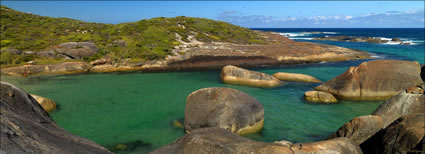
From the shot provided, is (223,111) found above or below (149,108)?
above

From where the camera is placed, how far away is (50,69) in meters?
35.6

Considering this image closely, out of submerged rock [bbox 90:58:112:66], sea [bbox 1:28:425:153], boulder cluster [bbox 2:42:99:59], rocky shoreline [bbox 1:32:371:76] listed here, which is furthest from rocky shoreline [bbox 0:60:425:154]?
boulder cluster [bbox 2:42:99:59]

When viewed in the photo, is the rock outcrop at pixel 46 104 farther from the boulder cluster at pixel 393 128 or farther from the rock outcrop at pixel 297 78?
the rock outcrop at pixel 297 78

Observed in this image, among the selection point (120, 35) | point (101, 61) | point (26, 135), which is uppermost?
point (120, 35)

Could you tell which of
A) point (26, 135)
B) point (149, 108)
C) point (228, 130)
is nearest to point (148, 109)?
point (149, 108)

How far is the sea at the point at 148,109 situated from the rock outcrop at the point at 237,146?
5693mm

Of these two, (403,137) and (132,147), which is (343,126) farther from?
(132,147)

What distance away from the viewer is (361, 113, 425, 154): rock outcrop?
27.6 feet

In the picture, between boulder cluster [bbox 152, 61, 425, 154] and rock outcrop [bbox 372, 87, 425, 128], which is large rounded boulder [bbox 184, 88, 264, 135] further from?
rock outcrop [bbox 372, 87, 425, 128]

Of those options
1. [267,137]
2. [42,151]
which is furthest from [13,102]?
[267,137]

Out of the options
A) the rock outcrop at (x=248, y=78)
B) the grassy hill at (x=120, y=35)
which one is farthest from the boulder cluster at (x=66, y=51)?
the rock outcrop at (x=248, y=78)

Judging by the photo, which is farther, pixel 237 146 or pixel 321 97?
pixel 321 97

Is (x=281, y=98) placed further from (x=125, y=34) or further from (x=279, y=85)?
(x=125, y=34)

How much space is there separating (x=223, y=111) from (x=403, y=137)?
8.31 meters
